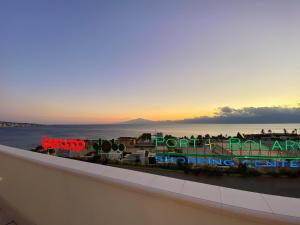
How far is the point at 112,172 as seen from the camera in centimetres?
125

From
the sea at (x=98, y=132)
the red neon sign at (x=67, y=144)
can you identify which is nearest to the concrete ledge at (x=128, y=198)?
the red neon sign at (x=67, y=144)

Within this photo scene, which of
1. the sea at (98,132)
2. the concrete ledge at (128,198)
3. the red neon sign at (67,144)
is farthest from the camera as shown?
the sea at (98,132)

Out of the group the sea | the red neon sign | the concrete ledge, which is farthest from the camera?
the sea

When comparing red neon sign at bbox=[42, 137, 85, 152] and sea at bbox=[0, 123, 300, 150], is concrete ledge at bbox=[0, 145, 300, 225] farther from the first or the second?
sea at bbox=[0, 123, 300, 150]

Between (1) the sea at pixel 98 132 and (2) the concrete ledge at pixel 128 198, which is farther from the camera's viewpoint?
→ (1) the sea at pixel 98 132

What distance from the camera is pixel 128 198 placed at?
1.10 meters

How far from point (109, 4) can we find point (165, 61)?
22.8 ft

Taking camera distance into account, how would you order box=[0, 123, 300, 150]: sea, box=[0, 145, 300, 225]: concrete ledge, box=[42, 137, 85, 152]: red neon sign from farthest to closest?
box=[0, 123, 300, 150]: sea, box=[42, 137, 85, 152]: red neon sign, box=[0, 145, 300, 225]: concrete ledge

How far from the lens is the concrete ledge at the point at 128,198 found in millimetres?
804

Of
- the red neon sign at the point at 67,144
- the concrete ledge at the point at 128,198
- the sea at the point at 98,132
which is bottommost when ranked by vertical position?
the sea at the point at 98,132

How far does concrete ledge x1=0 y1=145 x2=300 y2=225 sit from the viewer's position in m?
0.80

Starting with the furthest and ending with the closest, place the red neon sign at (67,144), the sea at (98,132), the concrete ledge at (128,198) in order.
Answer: the sea at (98,132) < the red neon sign at (67,144) < the concrete ledge at (128,198)

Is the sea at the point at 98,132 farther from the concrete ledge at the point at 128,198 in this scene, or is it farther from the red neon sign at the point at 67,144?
the concrete ledge at the point at 128,198

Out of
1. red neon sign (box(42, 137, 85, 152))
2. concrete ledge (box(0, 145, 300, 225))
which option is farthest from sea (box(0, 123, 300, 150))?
concrete ledge (box(0, 145, 300, 225))
